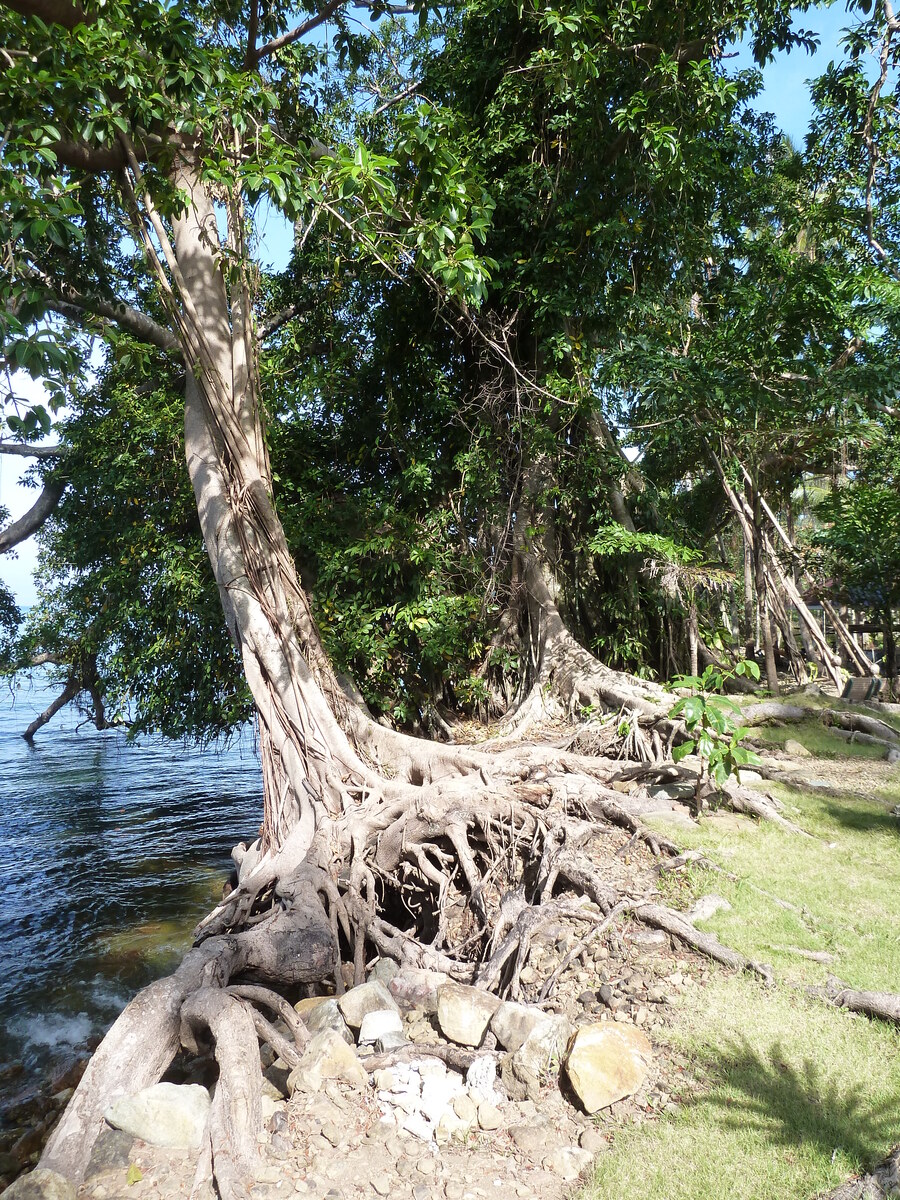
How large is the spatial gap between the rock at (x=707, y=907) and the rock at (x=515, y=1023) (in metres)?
1.21

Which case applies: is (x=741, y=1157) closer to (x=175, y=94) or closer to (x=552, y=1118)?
(x=552, y=1118)

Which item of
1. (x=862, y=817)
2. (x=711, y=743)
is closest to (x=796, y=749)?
(x=862, y=817)

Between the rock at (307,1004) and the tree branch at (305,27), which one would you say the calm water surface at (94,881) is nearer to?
the rock at (307,1004)

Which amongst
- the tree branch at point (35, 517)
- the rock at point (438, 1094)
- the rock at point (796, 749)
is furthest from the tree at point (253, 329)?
the tree branch at point (35, 517)

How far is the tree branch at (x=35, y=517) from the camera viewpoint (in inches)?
388

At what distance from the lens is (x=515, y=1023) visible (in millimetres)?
3820

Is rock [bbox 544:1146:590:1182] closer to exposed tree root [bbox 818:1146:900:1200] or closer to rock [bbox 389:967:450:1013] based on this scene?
exposed tree root [bbox 818:1146:900:1200]

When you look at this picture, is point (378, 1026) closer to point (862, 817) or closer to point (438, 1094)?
point (438, 1094)

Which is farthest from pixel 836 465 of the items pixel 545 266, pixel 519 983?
pixel 519 983

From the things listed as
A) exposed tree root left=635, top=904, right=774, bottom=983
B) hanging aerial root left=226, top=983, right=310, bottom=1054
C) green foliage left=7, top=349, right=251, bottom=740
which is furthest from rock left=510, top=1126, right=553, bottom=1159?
green foliage left=7, top=349, right=251, bottom=740

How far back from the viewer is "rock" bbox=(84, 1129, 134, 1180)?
329 cm

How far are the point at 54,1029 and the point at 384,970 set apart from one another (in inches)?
105

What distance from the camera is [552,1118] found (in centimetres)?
340

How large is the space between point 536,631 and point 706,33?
6757 millimetres
